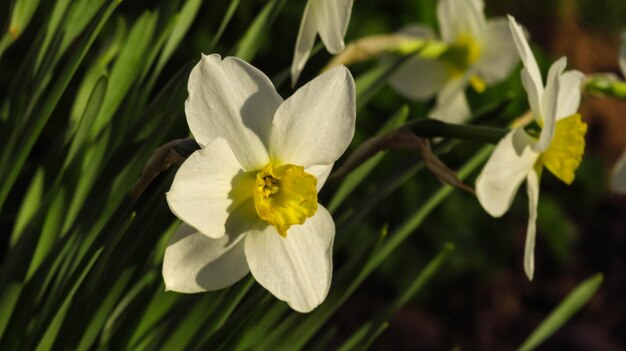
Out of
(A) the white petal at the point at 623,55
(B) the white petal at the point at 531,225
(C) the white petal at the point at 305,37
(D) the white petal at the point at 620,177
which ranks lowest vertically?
(D) the white petal at the point at 620,177

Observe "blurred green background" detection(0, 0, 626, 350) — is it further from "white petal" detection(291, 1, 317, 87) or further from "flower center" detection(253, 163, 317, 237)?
"flower center" detection(253, 163, 317, 237)

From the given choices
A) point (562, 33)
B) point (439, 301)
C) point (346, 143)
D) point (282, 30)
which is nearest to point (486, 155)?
point (346, 143)

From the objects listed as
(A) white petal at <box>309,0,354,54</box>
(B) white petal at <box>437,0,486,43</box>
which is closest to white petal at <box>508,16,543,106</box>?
(A) white petal at <box>309,0,354,54</box>

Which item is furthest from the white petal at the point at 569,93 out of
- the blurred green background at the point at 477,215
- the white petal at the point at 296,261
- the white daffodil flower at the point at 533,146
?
the blurred green background at the point at 477,215

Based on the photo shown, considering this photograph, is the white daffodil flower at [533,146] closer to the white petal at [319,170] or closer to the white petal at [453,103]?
the white petal at [319,170]

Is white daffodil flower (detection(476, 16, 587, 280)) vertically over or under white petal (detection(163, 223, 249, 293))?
under

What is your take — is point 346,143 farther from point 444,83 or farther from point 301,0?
point 301,0

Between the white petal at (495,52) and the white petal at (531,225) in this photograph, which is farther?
the white petal at (495,52)
